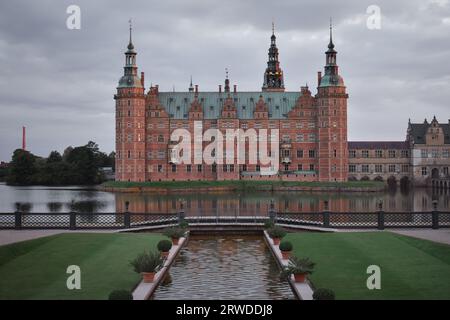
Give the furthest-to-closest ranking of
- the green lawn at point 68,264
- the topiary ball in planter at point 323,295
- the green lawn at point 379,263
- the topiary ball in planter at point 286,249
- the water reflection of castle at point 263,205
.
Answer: the water reflection of castle at point 263,205, the topiary ball in planter at point 286,249, the green lawn at point 68,264, the green lawn at point 379,263, the topiary ball in planter at point 323,295

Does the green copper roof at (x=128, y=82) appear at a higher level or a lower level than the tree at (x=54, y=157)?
higher

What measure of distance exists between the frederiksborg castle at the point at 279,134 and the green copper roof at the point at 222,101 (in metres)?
0.17

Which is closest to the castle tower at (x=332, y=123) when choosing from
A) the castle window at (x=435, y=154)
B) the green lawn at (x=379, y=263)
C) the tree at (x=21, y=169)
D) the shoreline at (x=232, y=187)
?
the shoreline at (x=232, y=187)

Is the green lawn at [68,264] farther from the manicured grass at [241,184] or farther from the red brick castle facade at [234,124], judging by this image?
the red brick castle facade at [234,124]

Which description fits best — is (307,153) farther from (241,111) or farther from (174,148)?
(174,148)

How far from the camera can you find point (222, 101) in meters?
103

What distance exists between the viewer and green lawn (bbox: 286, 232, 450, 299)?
16531mm

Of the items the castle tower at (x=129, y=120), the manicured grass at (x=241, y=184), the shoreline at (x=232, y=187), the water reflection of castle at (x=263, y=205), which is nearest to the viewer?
the water reflection of castle at (x=263, y=205)

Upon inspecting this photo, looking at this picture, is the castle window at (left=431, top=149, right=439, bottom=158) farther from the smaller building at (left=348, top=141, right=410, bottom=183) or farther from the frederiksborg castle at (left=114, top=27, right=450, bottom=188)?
the smaller building at (left=348, top=141, right=410, bottom=183)

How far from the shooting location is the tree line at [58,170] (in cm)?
11731

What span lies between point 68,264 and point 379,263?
10.3 meters

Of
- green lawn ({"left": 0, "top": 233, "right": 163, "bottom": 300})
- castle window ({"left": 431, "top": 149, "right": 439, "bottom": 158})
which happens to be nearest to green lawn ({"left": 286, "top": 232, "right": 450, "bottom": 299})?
green lawn ({"left": 0, "top": 233, "right": 163, "bottom": 300})

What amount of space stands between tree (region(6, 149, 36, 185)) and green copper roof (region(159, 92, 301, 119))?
36.6 m

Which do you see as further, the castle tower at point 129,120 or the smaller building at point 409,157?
the smaller building at point 409,157
